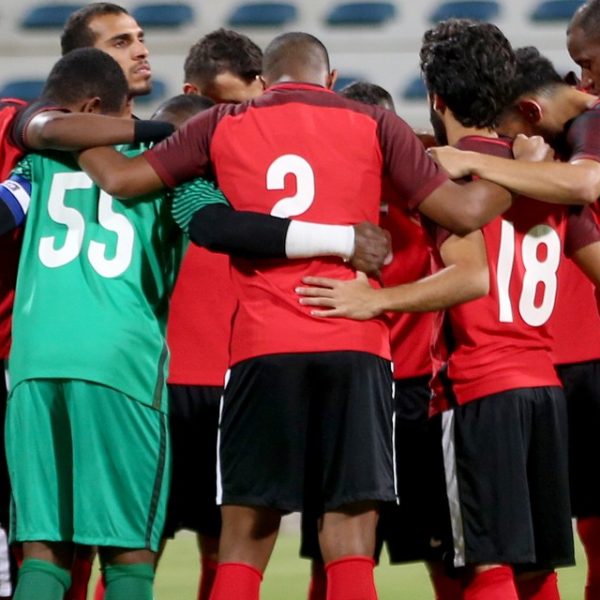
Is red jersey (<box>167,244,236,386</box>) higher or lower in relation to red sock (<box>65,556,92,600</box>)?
higher

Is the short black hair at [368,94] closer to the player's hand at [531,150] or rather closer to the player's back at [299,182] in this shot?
the player's hand at [531,150]

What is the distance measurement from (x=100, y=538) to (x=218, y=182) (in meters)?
1.01

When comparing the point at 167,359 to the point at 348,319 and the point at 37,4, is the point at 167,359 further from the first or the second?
the point at 37,4

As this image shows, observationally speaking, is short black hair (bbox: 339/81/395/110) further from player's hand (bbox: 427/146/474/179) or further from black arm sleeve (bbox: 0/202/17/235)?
black arm sleeve (bbox: 0/202/17/235)

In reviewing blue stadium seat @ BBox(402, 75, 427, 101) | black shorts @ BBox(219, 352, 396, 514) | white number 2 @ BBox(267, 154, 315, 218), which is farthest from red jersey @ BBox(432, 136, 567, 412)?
blue stadium seat @ BBox(402, 75, 427, 101)

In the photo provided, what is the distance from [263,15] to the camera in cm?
1387

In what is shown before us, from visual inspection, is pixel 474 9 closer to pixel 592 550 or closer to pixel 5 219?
pixel 592 550

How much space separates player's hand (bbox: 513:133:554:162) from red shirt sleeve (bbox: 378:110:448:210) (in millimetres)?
318

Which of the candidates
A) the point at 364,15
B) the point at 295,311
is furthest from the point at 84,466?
the point at 364,15

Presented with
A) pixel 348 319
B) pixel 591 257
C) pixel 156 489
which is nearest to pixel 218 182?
pixel 348 319

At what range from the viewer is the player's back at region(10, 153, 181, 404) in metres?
3.63

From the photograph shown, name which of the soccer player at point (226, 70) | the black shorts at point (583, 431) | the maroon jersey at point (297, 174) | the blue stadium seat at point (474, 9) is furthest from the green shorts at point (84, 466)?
the blue stadium seat at point (474, 9)

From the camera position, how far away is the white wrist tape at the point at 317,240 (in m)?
3.44

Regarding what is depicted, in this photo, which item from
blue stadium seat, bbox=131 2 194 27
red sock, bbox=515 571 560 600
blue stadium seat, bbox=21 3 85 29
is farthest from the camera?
blue stadium seat, bbox=21 3 85 29
